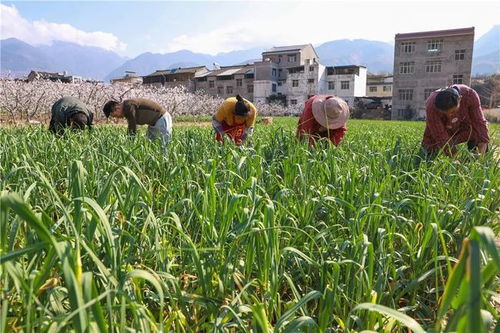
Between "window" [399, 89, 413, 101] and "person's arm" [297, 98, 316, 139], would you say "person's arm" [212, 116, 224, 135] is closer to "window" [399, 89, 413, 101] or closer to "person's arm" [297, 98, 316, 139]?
"person's arm" [297, 98, 316, 139]

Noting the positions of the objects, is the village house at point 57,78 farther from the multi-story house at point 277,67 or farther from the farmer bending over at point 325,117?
the farmer bending over at point 325,117

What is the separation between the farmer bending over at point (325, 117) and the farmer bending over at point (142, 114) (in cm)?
189

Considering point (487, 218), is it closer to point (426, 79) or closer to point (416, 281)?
point (416, 281)

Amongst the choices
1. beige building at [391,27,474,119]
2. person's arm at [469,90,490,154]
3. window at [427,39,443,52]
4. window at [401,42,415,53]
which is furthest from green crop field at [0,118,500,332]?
window at [401,42,415,53]

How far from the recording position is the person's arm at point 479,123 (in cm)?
393

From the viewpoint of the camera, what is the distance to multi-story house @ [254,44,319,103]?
47.8m

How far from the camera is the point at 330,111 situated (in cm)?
387

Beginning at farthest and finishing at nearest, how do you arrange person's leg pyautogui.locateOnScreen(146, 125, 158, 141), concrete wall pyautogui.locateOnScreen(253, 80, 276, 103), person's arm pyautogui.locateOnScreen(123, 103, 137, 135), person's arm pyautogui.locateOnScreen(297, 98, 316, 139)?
1. concrete wall pyautogui.locateOnScreen(253, 80, 276, 103)
2. person's leg pyautogui.locateOnScreen(146, 125, 158, 141)
3. person's arm pyautogui.locateOnScreen(123, 103, 137, 135)
4. person's arm pyautogui.locateOnScreen(297, 98, 316, 139)

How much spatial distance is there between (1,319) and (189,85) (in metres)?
53.0

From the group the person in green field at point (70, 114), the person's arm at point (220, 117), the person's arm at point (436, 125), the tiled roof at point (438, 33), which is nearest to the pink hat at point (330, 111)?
the person's arm at point (436, 125)

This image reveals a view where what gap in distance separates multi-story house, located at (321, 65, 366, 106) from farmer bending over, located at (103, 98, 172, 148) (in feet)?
135

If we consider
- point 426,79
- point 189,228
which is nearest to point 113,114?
point 189,228

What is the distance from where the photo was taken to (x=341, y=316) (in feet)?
4.66

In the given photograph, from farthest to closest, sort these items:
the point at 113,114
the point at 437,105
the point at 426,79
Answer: the point at 426,79, the point at 113,114, the point at 437,105
